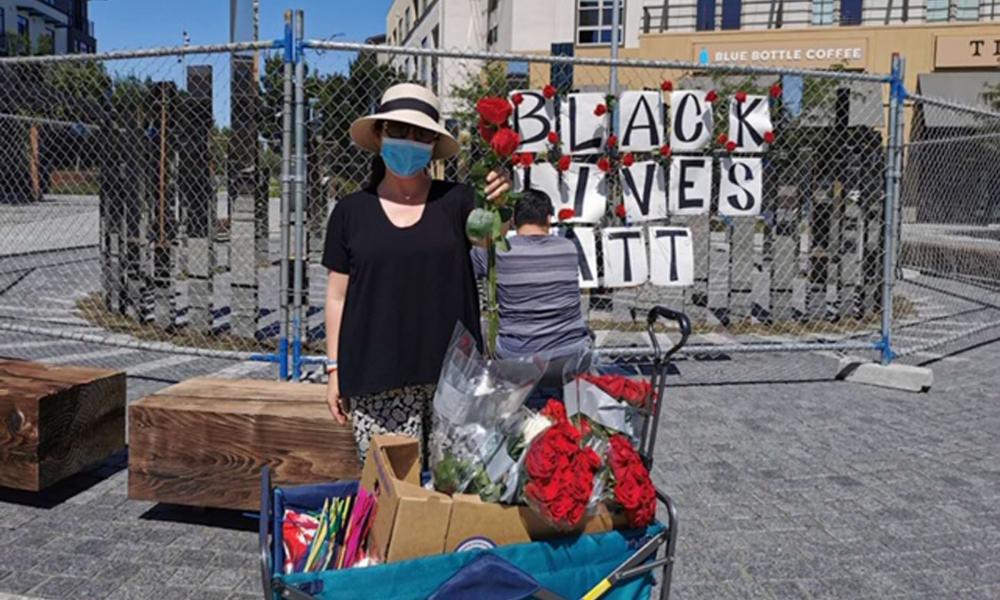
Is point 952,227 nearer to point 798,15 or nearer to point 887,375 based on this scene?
point 887,375

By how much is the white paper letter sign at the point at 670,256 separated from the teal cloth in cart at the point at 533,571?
4.22 meters

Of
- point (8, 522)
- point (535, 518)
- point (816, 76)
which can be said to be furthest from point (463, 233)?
point (816, 76)

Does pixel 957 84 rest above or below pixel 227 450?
above

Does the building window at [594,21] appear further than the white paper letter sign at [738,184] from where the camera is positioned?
Yes

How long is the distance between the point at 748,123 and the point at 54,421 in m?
→ 4.99

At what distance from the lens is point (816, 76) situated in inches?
255

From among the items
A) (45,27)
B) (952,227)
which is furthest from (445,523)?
(45,27)

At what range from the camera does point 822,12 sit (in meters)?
33.1

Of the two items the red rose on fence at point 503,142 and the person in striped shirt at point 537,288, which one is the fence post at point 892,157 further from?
the red rose on fence at point 503,142

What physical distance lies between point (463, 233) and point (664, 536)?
124 centimetres

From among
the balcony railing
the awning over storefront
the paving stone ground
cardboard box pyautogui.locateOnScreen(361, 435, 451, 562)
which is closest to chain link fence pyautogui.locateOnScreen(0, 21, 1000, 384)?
the paving stone ground

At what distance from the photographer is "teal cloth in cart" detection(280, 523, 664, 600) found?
6.72 ft

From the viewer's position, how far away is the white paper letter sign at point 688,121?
6387 mm

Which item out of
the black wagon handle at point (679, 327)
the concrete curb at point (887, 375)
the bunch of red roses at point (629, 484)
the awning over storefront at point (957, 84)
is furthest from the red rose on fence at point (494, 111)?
the awning over storefront at point (957, 84)
